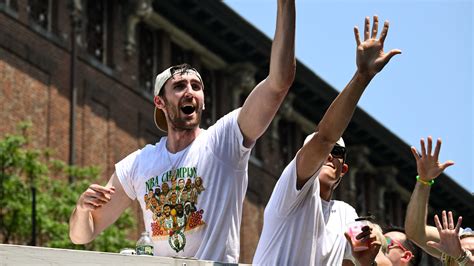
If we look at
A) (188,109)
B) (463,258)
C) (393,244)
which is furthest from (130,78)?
(188,109)

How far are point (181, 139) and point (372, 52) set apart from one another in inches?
45.1

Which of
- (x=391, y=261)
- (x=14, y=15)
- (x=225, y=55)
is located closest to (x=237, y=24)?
(x=225, y=55)

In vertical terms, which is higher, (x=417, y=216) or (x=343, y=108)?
(x=343, y=108)

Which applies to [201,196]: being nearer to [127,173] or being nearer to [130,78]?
[127,173]

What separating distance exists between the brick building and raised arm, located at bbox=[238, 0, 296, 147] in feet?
59.8

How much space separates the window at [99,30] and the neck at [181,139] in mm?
21663

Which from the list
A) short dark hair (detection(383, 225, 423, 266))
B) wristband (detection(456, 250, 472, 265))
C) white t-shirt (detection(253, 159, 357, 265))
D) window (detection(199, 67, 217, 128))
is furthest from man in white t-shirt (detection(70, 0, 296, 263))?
window (detection(199, 67, 217, 128))

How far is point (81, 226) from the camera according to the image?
699 cm

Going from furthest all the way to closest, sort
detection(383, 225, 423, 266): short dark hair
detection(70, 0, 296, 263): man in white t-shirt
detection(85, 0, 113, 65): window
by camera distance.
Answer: detection(85, 0, 113, 65): window, detection(383, 225, 423, 266): short dark hair, detection(70, 0, 296, 263): man in white t-shirt

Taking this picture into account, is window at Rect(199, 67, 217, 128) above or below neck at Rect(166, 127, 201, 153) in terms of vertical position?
above

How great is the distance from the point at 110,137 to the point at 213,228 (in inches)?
871

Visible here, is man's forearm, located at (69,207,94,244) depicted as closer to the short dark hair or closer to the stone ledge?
the stone ledge

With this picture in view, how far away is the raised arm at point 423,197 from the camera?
7609 millimetres

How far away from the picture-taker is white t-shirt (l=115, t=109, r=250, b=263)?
6.57 metres
